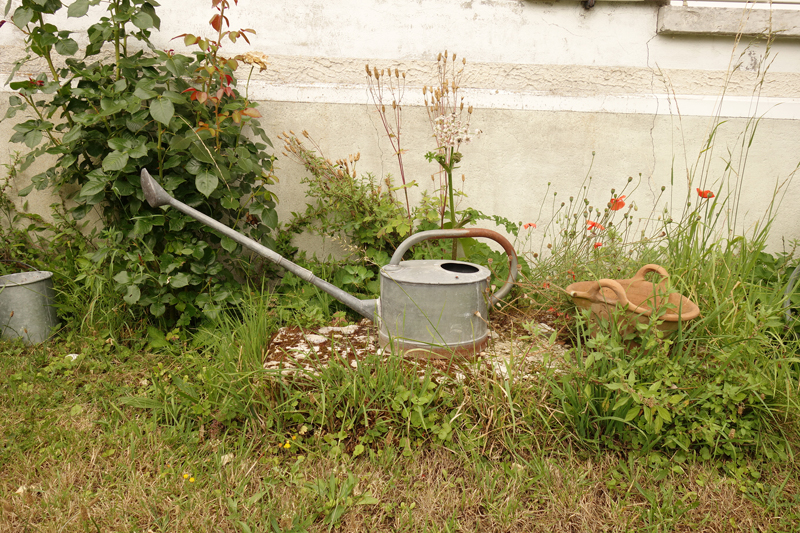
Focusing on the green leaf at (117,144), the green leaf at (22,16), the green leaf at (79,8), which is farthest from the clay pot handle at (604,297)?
the green leaf at (22,16)

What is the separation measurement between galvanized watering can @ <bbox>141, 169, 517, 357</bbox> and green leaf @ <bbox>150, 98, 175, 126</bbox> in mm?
279

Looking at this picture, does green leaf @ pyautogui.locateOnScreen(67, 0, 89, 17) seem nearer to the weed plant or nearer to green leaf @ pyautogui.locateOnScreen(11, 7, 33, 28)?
green leaf @ pyautogui.locateOnScreen(11, 7, 33, 28)

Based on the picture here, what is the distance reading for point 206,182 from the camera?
7.14 feet

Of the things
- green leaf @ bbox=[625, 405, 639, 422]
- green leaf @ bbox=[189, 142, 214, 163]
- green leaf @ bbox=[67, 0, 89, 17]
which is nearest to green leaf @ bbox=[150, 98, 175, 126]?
green leaf @ bbox=[189, 142, 214, 163]

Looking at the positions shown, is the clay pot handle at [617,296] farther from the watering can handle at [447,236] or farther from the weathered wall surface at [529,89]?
the weathered wall surface at [529,89]

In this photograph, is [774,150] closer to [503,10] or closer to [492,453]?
[503,10]

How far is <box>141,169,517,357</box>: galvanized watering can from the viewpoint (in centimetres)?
181

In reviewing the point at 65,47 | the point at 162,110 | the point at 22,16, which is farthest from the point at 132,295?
the point at 22,16

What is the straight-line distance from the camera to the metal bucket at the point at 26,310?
2330 millimetres

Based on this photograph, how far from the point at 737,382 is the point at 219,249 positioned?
8.17ft

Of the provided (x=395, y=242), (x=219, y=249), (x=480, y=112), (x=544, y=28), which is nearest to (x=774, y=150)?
(x=544, y=28)

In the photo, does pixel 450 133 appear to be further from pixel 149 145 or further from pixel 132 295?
pixel 132 295

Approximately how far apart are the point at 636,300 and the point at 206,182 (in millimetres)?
1925

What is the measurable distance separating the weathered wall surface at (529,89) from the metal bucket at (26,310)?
2.19ft
